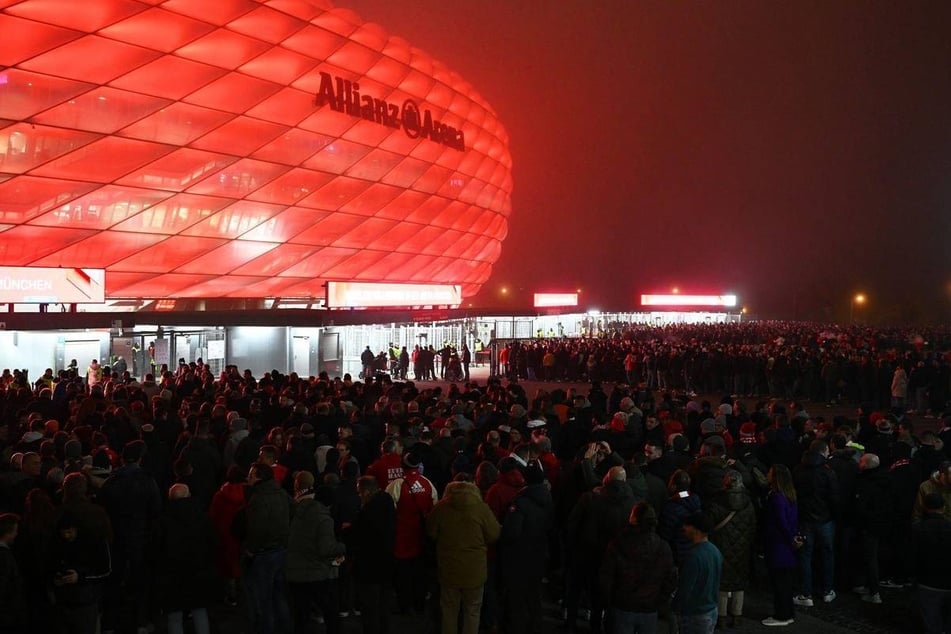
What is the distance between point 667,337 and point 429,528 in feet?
167

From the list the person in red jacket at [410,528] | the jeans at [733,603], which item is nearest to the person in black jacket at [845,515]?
the jeans at [733,603]

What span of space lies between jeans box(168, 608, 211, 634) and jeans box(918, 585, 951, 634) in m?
5.87

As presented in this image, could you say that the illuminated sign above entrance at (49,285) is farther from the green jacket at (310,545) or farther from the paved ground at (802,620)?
the green jacket at (310,545)

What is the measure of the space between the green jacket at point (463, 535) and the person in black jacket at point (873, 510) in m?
4.23

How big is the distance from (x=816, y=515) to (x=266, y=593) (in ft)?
17.7

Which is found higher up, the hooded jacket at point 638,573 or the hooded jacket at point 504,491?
the hooded jacket at point 504,491

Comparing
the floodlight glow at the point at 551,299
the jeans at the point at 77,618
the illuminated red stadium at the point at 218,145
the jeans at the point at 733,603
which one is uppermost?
the illuminated red stadium at the point at 218,145

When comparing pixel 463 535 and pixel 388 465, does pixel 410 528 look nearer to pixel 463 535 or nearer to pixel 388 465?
pixel 463 535

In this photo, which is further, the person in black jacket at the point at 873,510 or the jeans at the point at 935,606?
the person in black jacket at the point at 873,510

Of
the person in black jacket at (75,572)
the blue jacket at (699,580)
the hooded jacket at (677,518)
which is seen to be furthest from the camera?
the hooded jacket at (677,518)

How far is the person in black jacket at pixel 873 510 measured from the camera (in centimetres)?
851

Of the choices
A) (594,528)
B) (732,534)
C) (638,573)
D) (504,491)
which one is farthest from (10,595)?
A: (732,534)

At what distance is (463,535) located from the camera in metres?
6.61

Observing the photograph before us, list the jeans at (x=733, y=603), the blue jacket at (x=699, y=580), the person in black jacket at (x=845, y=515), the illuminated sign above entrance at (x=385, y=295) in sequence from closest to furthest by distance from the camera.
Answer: the blue jacket at (x=699, y=580)
the jeans at (x=733, y=603)
the person in black jacket at (x=845, y=515)
the illuminated sign above entrance at (x=385, y=295)
